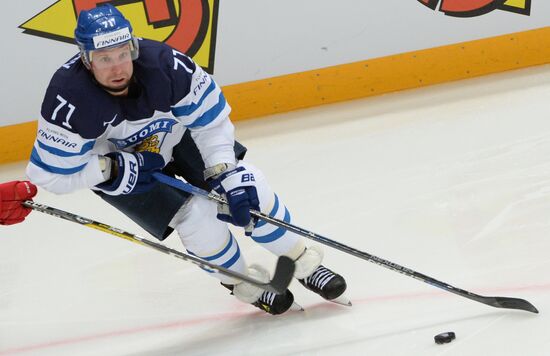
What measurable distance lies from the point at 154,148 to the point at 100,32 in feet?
1.51

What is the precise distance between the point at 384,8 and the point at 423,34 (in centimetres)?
25

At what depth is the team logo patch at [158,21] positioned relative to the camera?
15.1 ft

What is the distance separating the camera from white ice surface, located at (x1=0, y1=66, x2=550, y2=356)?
2.77 meters

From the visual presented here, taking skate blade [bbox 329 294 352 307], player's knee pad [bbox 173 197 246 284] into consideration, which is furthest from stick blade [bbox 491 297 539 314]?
player's knee pad [bbox 173 197 246 284]

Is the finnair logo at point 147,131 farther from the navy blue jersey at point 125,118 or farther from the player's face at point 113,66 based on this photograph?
the player's face at point 113,66

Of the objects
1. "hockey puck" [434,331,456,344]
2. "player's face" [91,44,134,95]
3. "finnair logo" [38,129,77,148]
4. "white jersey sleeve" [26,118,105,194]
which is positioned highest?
"player's face" [91,44,134,95]

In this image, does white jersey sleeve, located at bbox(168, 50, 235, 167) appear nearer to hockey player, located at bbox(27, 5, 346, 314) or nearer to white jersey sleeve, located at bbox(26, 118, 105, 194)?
hockey player, located at bbox(27, 5, 346, 314)

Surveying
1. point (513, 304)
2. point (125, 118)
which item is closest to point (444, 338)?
point (513, 304)

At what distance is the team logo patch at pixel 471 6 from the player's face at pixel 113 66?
2.62m

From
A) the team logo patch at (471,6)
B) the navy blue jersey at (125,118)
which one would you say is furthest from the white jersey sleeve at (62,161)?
the team logo patch at (471,6)

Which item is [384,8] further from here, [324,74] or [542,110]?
[542,110]

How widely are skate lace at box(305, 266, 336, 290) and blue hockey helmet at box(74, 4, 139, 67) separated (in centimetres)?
92

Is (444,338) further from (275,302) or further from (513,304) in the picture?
(275,302)

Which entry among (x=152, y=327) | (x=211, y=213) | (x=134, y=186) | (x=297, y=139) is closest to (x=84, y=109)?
(x=134, y=186)
